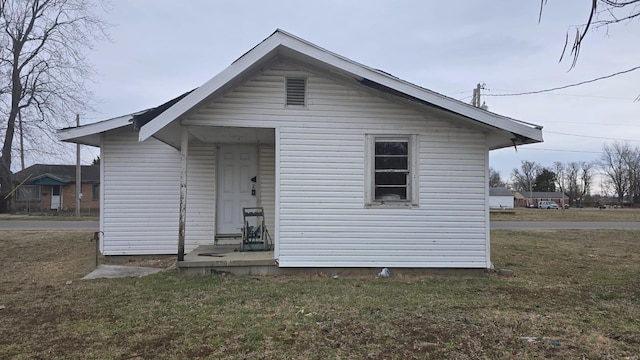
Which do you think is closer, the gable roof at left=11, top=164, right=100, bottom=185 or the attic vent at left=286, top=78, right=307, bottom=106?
the attic vent at left=286, top=78, right=307, bottom=106

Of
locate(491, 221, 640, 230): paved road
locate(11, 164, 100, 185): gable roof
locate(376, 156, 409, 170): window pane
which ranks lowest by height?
locate(491, 221, 640, 230): paved road

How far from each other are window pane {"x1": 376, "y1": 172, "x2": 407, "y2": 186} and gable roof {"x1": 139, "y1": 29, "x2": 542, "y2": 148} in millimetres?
1307

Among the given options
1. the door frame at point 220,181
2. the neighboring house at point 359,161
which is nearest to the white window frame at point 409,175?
the neighboring house at point 359,161

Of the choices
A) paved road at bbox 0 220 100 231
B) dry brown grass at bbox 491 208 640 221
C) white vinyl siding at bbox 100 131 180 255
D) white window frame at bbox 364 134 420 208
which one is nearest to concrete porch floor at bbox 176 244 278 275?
white vinyl siding at bbox 100 131 180 255

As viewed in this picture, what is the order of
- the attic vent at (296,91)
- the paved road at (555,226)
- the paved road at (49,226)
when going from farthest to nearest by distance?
the paved road at (555,226), the paved road at (49,226), the attic vent at (296,91)

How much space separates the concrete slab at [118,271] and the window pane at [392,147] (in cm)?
448

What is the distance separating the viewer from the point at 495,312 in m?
5.03

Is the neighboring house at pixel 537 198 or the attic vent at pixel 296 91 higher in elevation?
the attic vent at pixel 296 91

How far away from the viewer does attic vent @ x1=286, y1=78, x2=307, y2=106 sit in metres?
7.16

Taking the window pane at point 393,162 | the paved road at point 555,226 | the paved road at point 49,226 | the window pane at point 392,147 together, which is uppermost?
the window pane at point 392,147

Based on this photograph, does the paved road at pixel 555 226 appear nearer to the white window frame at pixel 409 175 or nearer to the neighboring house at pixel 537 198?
the white window frame at pixel 409 175

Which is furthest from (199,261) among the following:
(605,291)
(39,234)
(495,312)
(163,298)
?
(39,234)

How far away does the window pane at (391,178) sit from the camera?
23.9ft

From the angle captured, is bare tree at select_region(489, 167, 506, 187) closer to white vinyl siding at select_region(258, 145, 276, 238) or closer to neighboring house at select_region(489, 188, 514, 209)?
neighboring house at select_region(489, 188, 514, 209)
